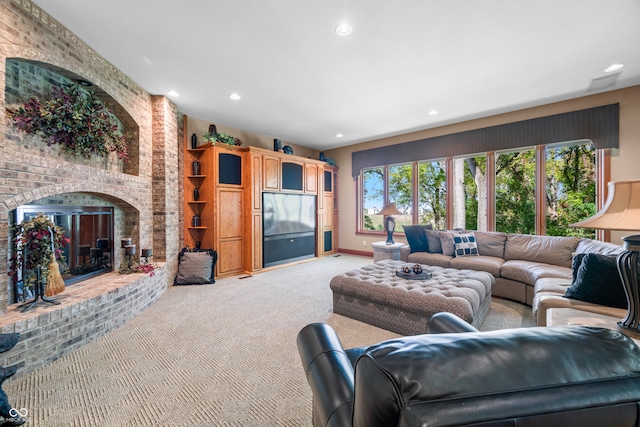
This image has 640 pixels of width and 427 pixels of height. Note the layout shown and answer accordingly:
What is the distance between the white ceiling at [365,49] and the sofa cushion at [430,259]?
237 centimetres

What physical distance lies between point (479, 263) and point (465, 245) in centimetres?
50

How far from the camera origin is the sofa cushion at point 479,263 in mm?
3428

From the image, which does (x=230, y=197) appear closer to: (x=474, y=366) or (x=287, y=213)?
(x=287, y=213)

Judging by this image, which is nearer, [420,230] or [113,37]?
[113,37]

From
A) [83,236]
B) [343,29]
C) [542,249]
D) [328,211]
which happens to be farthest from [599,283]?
[328,211]

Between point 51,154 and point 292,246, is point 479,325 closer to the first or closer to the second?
point 292,246

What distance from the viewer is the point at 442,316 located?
1412mm

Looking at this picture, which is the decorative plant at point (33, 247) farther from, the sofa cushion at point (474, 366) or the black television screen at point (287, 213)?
the black television screen at point (287, 213)

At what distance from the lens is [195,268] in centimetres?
405

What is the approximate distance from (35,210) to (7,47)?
1.33 meters

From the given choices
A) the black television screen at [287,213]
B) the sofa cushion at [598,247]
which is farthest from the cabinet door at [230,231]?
the sofa cushion at [598,247]

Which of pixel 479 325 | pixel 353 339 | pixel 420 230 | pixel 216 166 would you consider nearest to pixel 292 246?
pixel 216 166

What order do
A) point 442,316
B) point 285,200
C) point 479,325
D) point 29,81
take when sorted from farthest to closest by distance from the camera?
point 285,200 → point 479,325 → point 29,81 → point 442,316

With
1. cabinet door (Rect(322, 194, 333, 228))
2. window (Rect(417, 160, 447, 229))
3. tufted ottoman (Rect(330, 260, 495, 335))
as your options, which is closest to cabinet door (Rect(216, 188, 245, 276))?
cabinet door (Rect(322, 194, 333, 228))
